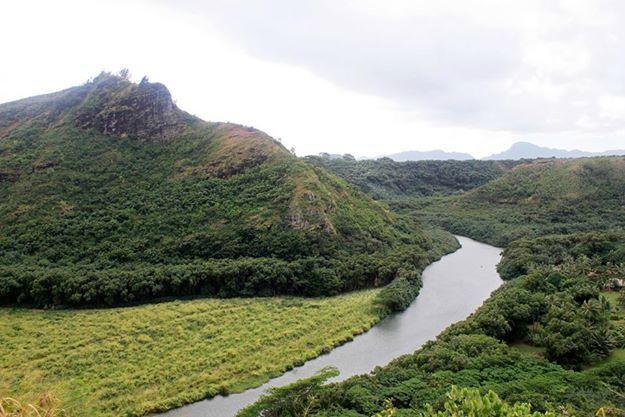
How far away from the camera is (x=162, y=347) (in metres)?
48.5

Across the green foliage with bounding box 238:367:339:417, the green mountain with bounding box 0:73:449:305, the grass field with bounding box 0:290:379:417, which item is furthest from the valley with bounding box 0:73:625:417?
the green mountain with bounding box 0:73:449:305

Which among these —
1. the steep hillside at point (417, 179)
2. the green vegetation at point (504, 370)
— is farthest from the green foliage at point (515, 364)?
the steep hillside at point (417, 179)

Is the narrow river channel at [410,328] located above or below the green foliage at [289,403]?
below

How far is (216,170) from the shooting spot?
9100cm

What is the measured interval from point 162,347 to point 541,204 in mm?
110058

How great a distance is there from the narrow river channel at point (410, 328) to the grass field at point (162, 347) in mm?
1132

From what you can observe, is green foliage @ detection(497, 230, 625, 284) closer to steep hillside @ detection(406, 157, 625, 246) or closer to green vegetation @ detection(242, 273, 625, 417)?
steep hillside @ detection(406, 157, 625, 246)

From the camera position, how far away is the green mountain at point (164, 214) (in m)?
65.0

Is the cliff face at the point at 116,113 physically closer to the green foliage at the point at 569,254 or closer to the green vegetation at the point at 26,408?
the green foliage at the point at 569,254

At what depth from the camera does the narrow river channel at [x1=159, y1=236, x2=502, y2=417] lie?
39969mm

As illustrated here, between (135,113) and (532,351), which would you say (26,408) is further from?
(135,113)

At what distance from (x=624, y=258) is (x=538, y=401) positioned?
54.5m

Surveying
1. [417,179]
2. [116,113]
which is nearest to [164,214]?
[116,113]

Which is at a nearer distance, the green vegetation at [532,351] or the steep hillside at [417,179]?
the green vegetation at [532,351]
